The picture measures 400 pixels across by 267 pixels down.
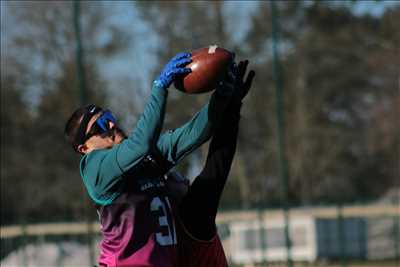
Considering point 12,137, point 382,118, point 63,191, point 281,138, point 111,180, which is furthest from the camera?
point 382,118

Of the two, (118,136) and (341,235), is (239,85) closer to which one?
(118,136)

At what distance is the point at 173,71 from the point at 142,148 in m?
0.33

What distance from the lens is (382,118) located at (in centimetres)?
2434

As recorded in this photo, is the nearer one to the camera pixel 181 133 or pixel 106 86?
pixel 181 133

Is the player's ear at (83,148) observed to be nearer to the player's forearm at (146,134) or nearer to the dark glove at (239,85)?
the player's forearm at (146,134)

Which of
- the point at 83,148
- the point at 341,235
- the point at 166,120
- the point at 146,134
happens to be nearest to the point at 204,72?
the point at 146,134

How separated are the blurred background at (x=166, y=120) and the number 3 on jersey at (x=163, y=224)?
13.2ft

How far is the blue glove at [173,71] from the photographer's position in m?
3.57

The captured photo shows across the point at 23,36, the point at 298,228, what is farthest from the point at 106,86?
the point at 298,228

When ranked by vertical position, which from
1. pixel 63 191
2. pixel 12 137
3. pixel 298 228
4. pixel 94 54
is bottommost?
pixel 298 228

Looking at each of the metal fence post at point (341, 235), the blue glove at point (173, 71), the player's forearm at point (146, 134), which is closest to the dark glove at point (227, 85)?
the blue glove at point (173, 71)

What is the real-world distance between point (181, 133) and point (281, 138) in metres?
6.71

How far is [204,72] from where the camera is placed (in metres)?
3.70

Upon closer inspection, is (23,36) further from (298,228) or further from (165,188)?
(298,228)
